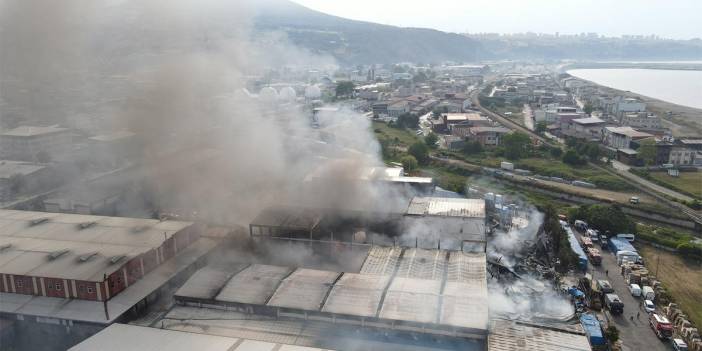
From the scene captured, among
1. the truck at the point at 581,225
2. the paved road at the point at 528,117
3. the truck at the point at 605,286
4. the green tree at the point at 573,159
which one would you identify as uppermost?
the paved road at the point at 528,117

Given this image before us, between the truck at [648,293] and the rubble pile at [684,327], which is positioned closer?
the rubble pile at [684,327]

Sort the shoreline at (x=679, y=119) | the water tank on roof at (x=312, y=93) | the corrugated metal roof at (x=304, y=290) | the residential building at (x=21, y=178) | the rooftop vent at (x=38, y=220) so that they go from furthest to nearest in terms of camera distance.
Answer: the water tank on roof at (x=312, y=93), the shoreline at (x=679, y=119), the residential building at (x=21, y=178), the rooftop vent at (x=38, y=220), the corrugated metal roof at (x=304, y=290)

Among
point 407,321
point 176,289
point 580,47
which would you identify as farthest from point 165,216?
point 580,47

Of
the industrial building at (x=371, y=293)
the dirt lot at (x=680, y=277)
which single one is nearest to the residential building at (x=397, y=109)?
the dirt lot at (x=680, y=277)

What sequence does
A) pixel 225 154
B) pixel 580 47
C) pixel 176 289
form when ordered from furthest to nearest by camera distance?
pixel 580 47 → pixel 225 154 → pixel 176 289

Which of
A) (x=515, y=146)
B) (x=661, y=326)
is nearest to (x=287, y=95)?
(x=515, y=146)

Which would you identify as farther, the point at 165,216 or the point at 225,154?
the point at 225,154

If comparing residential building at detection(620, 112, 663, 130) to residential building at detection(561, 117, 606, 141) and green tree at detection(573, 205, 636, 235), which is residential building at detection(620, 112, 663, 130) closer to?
residential building at detection(561, 117, 606, 141)

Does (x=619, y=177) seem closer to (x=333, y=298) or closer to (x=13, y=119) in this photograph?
(x=333, y=298)

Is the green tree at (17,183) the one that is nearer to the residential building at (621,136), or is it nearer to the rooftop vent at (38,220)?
the rooftop vent at (38,220)
